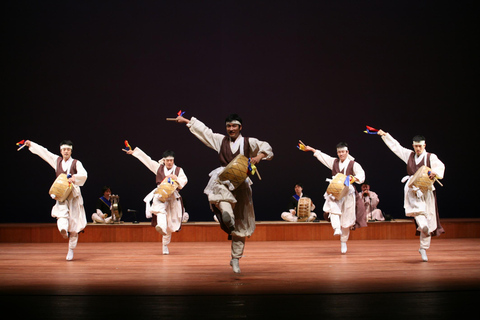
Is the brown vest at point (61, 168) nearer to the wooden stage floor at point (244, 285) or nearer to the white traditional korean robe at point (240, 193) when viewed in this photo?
the wooden stage floor at point (244, 285)

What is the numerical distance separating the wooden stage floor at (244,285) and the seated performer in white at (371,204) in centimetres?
295

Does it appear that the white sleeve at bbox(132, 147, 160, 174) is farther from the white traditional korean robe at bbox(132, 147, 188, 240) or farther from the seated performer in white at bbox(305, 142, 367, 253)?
the seated performer in white at bbox(305, 142, 367, 253)

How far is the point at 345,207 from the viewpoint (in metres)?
6.23

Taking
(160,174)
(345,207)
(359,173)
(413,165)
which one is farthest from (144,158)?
(413,165)

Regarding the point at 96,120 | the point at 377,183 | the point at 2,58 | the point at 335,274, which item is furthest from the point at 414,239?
the point at 2,58

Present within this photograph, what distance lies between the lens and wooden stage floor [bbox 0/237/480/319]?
2.83 m

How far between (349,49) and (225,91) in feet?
7.86

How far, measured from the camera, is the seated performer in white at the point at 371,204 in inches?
352

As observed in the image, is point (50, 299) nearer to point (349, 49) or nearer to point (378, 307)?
point (378, 307)

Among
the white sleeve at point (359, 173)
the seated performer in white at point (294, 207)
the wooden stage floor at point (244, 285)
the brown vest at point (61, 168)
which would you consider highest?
the brown vest at point (61, 168)

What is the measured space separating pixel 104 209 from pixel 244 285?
19.1 ft

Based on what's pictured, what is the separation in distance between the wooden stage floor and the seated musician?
2.82m

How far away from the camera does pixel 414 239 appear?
330 inches

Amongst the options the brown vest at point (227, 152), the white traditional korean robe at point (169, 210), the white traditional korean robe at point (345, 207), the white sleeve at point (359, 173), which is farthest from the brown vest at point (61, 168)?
the white sleeve at point (359, 173)
